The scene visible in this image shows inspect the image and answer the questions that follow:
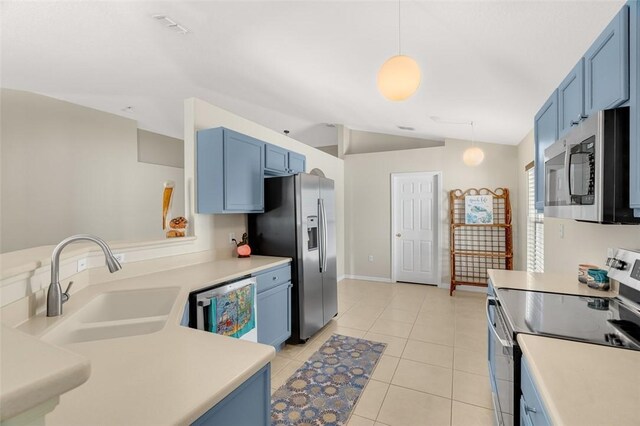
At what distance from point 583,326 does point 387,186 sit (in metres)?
4.47

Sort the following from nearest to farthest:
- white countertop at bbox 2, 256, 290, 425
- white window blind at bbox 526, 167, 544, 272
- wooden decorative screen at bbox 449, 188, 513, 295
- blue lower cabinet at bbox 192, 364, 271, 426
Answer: white countertop at bbox 2, 256, 290, 425, blue lower cabinet at bbox 192, 364, 271, 426, white window blind at bbox 526, 167, 544, 272, wooden decorative screen at bbox 449, 188, 513, 295

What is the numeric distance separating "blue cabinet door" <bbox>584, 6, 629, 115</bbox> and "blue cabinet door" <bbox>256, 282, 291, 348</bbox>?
256 cm

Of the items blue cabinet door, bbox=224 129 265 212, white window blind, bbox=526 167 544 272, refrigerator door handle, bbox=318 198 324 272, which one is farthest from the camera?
white window blind, bbox=526 167 544 272

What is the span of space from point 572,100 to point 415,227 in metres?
3.92

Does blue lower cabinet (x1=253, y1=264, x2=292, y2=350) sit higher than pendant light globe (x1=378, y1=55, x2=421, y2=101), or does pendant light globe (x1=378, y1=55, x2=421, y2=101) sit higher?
pendant light globe (x1=378, y1=55, x2=421, y2=101)

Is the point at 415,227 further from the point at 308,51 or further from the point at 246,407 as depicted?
the point at 246,407

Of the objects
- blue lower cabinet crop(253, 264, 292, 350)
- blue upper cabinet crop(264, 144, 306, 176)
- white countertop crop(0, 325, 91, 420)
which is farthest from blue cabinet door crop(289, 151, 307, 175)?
white countertop crop(0, 325, 91, 420)

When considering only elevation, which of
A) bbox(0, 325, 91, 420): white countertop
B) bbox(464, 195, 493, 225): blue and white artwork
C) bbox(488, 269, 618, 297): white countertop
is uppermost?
bbox(464, 195, 493, 225): blue and white artwork

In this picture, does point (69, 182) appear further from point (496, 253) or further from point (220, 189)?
point (496, 253)

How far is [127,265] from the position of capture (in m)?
2.23

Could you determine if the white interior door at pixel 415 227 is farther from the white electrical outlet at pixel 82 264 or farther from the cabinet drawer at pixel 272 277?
the white electrical outlet at pixel 82 264

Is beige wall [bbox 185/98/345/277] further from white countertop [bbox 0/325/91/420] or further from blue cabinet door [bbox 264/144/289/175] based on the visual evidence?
white countertop [bbox 0/325/91/420]

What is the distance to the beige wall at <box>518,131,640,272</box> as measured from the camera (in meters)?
1.77

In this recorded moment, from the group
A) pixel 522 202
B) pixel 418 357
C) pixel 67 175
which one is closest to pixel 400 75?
pixel 418 357
